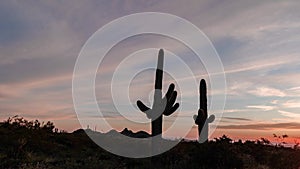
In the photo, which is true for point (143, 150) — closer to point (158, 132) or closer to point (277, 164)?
point (158, 132)

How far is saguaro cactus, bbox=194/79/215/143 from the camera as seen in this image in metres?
20.9

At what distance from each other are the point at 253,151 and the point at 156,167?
343 inches

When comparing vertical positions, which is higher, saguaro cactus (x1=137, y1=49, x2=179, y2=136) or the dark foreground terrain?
saguaro cactus (x1=137, y1=49, x2=179, y2=136)

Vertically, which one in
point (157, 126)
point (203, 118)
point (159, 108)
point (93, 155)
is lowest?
point (93, 155)

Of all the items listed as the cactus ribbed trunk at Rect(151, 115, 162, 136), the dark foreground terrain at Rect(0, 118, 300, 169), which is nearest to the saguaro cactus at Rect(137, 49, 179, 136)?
the cactus ribbed trunk at Rect(151, 115, 162, 136)

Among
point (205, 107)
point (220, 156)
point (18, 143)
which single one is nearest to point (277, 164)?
point (205, 107)

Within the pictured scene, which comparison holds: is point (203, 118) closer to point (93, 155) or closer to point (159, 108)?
point (159, 108)

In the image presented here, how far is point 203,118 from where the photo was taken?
21.1 meters

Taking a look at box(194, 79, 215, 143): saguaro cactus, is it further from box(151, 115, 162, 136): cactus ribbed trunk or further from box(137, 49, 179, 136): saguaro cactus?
box(151, 115, 162, 136): cactus ribbed trunk

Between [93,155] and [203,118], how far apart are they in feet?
19.3

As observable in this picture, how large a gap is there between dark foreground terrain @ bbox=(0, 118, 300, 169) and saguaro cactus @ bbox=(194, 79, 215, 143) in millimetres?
968

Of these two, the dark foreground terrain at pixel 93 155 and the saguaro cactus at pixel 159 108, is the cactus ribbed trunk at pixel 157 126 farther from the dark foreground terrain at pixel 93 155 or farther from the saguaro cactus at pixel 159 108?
the dark foreground terrain at pixel 93 155

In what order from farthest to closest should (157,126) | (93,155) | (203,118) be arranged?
(203,118) → (93,155) → (157,126)

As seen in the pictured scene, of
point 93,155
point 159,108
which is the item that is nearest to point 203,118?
→ point 159,108
